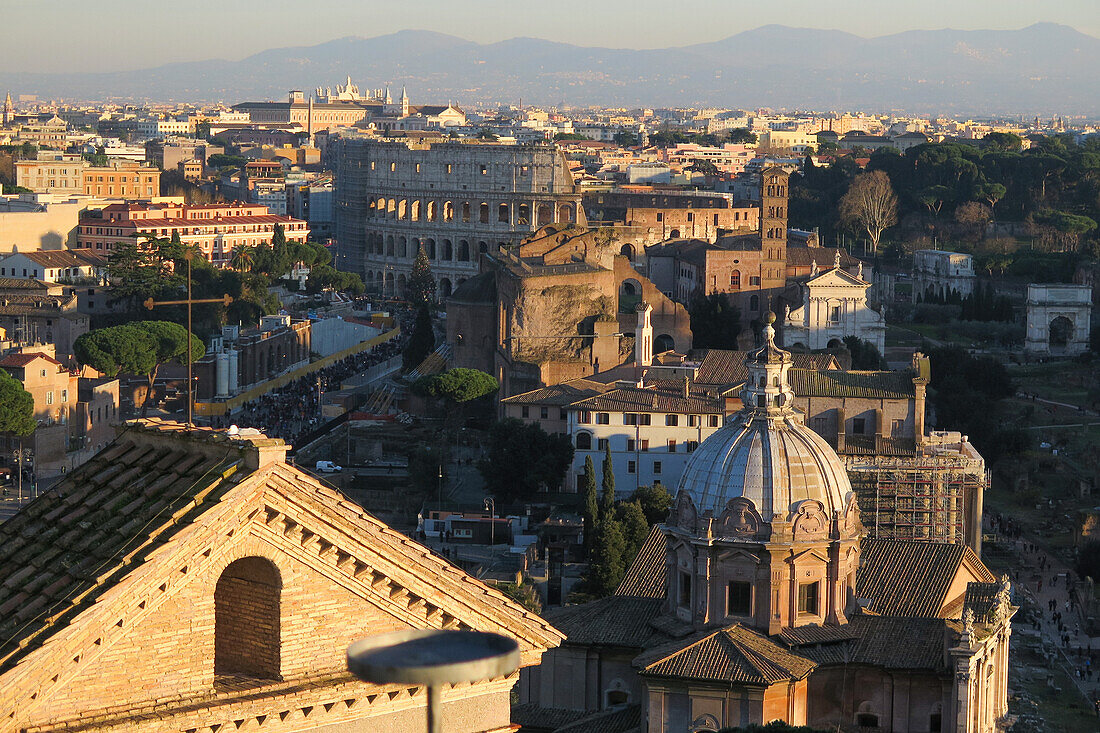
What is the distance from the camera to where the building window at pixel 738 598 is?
1638 centimetres

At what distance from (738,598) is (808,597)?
60 cm

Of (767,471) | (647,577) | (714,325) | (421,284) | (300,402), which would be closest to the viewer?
(767,471)

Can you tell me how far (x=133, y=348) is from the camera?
130 feet

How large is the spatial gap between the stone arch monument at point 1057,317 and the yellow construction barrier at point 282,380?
1630 cm

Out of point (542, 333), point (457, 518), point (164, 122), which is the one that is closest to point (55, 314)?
point (542, 333)

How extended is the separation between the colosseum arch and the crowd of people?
17.1 meters

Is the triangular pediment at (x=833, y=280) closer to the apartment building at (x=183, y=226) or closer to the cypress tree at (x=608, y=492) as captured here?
the cypress tree at (x=608, y=492)

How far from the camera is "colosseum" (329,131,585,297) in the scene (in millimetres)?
66688

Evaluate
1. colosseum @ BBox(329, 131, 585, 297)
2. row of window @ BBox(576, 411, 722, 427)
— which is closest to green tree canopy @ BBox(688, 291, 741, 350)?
row of window @ BBox(576, 411, 722, 427)

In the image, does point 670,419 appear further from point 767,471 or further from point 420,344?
point 767,471

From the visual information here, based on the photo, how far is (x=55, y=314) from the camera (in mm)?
44312

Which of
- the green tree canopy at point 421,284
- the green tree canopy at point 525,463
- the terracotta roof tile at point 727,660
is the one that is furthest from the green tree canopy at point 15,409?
the green tree canopy at point 421,284

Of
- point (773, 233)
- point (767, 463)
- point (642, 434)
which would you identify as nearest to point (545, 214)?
point (773, 233)

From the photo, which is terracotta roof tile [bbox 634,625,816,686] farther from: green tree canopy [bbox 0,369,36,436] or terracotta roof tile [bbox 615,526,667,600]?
green tree canopy [bbox 0,369,36,436]
